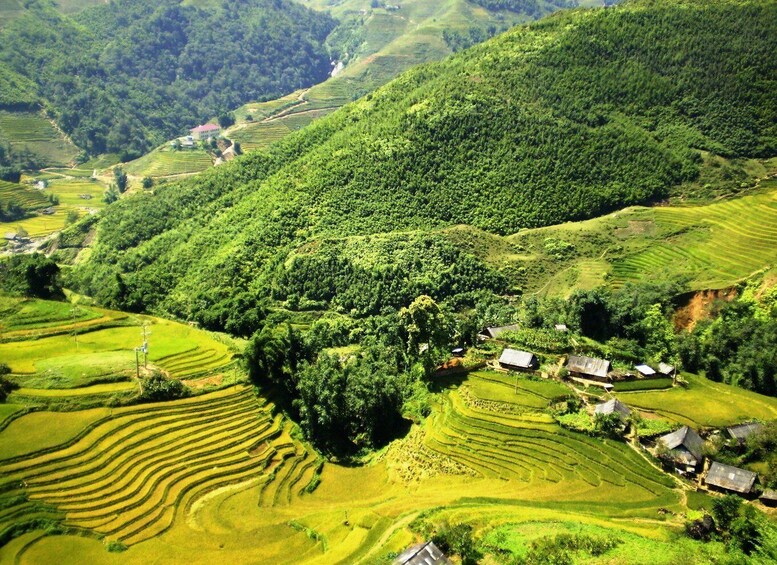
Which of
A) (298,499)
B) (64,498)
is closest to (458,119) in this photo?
(298,499)

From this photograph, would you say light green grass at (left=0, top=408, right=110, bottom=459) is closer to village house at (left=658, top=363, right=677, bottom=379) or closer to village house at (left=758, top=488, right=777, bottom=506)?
village house at (left=758, top=488, right=777, bottom=506)

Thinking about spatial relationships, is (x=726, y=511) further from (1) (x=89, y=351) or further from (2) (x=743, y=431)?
(1) (x=89, y=351)

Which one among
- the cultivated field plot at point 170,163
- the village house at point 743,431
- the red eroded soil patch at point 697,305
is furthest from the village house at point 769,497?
the cultivated field plot at point 170,163

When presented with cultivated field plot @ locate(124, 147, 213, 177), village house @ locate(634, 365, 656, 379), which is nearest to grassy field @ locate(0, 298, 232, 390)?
village house @ locate(634, 365, 656, 379)

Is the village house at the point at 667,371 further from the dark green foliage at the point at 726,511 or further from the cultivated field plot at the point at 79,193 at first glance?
the cultivated field plot at the point at 79,193

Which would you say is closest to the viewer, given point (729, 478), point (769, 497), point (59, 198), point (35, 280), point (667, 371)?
point (769, 497)

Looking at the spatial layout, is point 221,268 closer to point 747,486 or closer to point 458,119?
point 458,119

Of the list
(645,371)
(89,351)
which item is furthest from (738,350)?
(89,351)
